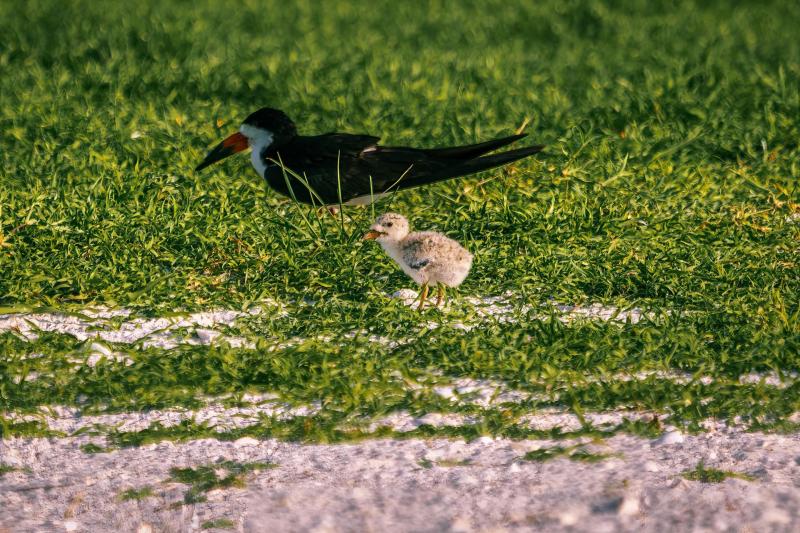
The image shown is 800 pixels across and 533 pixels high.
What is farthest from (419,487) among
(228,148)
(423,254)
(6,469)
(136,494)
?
(228,148)

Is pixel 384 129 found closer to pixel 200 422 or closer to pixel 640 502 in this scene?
pixel 200 422

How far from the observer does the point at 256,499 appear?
370cm

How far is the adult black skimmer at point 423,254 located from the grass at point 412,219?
0.17 metres

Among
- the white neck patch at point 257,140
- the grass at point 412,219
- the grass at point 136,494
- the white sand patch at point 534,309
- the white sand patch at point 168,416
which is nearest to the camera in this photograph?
the grass at point 136,494

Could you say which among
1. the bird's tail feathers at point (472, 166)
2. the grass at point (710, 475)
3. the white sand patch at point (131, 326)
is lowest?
the grass at point (710, 475)

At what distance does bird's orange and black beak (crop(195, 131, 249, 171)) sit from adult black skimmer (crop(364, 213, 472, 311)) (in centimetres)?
156

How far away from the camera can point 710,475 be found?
3762mm

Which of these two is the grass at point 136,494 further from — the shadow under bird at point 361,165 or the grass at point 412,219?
the shadow under bird at point 361,165

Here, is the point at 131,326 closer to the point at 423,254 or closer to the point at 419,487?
the point at 423,254

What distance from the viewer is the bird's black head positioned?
653 centimetres

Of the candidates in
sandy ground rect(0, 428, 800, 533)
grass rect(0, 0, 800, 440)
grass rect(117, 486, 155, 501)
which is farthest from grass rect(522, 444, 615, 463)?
grass rect(117, 486, 155, 501)

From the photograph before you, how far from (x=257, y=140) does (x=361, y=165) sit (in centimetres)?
79

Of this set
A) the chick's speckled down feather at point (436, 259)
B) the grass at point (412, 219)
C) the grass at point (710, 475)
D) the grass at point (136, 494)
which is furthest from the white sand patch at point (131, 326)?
the grass at point (710, 475)

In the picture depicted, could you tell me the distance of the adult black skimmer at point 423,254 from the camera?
16.7 ft
